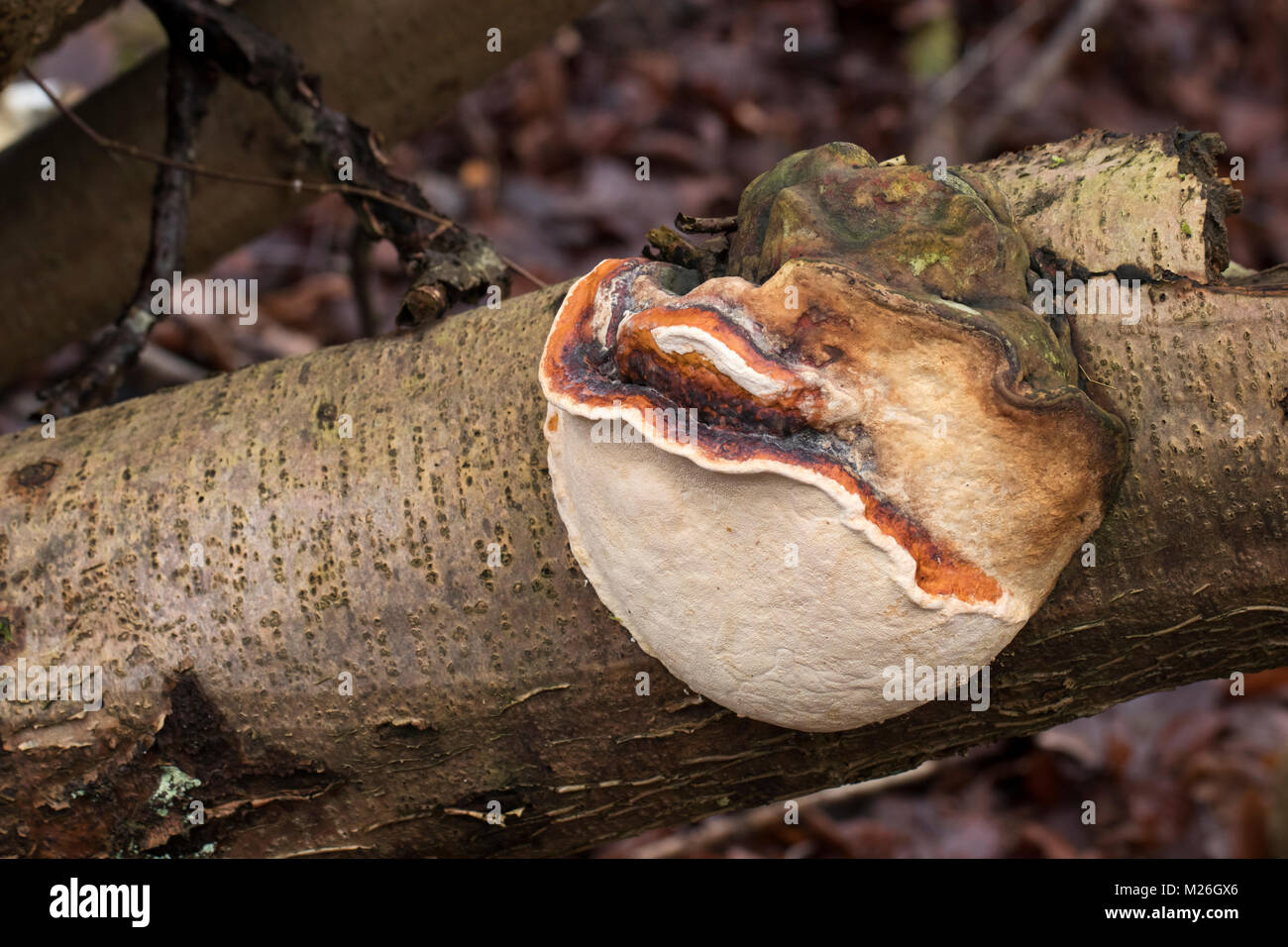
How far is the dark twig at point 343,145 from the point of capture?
1.65 meters

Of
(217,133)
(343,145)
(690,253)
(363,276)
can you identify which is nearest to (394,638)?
(690,253)

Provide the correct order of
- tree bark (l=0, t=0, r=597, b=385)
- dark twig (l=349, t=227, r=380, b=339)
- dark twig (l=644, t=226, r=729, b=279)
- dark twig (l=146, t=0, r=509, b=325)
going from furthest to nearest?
1. dark twig (l=349, t=227, r=380, b=339)
2. tree bark (l=0, t=0, r=597, b=385)
3. dark twig (l=146, t=0, r=509, b=325)
4. dark twig (l=644, t=226, r=729, b=279)

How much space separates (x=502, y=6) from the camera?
2119 millimetres

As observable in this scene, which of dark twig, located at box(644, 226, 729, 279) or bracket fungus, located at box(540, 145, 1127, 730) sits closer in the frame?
bracket fungus, located at box(540, 145, 1127, 730)

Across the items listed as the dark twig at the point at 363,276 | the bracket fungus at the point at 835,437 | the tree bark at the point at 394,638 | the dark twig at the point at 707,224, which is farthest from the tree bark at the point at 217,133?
the bracket fungus at the point at 835,437

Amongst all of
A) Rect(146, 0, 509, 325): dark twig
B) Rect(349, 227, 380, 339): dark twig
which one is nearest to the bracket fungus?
Rect(146, 0, 509, 325): dark twig

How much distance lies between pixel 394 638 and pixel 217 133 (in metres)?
1.26

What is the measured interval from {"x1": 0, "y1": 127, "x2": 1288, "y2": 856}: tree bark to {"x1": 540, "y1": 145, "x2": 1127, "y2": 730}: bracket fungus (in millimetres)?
126

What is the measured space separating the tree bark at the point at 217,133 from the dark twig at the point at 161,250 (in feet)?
0.90

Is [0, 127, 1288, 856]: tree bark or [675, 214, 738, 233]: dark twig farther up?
[675, 214, 738, 233]: dark twig

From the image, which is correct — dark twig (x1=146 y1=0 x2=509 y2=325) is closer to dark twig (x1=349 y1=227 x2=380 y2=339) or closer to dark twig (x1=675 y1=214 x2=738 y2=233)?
dark twig (x1=675 y1=214 x2=738 y2=233)

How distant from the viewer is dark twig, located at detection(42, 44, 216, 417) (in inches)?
67.9

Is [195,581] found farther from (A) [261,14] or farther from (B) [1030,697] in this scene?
(A) [261,14]
